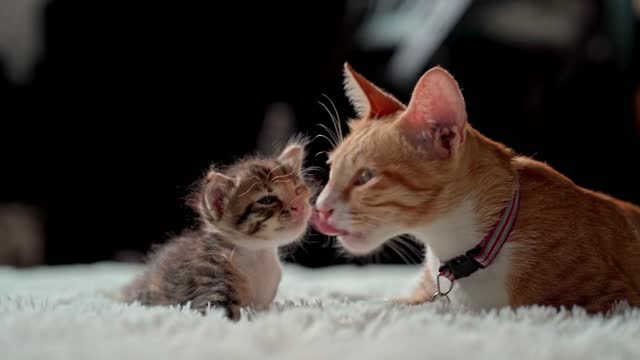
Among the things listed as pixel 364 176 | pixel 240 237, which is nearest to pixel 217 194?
pixel 240 237

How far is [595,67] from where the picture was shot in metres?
2.42

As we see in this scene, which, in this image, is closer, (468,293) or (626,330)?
(626,330)

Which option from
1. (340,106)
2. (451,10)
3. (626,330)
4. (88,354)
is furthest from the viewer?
(451,10)

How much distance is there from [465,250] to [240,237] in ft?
1.45

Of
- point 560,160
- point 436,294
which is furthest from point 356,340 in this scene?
point 560,160

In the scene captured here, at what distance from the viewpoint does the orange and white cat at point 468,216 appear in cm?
106

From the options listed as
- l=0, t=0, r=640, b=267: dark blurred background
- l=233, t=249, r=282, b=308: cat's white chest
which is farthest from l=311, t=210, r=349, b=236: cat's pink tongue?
l=0, t=0, r=640, b=267: dark blurred background

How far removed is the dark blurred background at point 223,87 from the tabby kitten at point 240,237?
1.11 m

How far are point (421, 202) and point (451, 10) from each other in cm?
160

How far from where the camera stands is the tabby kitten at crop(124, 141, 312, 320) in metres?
1.25

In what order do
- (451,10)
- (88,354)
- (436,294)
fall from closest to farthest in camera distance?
(88,354), (436,294), (451,10)

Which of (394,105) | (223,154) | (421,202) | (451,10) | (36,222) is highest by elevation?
(451,10)

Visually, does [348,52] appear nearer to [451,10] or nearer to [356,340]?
[451,10]

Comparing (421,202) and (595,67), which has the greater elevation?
(595,67)
